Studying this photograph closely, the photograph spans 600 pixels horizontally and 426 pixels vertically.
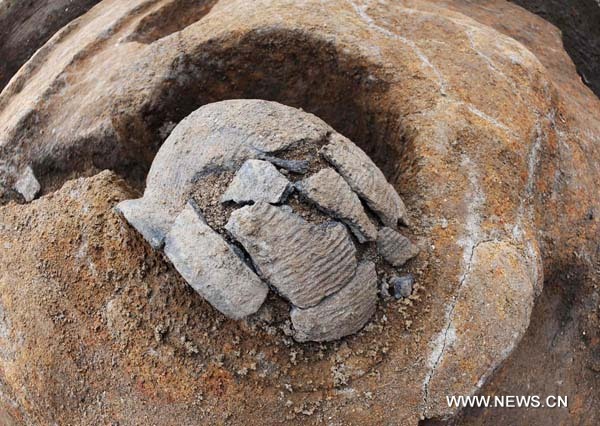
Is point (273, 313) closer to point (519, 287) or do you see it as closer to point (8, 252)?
point (519, 287)

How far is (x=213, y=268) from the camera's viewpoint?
1.76 m

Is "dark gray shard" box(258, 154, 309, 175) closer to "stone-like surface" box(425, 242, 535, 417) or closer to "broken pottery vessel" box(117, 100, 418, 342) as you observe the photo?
"broken pottery vessel" box(117, 100, 418, 342)

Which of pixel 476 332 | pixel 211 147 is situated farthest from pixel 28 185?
pixel 476 332

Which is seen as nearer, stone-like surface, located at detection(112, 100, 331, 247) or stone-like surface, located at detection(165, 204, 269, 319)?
stone-like surface, located at detection(165, 204, 269, 319)

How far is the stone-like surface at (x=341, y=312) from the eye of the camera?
1839mm

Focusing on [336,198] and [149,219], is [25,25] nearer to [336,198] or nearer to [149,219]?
[149,219]

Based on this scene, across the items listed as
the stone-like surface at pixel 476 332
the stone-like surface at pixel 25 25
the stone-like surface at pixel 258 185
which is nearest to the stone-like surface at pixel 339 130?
the stone-like surface at pixel 476 332

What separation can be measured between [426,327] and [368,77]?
3.61ft

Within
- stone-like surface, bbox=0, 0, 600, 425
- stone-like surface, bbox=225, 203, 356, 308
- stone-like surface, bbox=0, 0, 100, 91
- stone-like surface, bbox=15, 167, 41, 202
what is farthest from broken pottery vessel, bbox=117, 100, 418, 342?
stone-like surface, bbox=0, 0, 100, 91

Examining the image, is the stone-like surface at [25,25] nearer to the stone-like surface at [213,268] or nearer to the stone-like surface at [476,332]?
the stone-like surface at [213,268]

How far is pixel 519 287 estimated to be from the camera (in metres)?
2.05

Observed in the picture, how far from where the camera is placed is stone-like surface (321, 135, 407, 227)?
74.3 inches

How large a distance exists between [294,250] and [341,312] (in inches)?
11.0

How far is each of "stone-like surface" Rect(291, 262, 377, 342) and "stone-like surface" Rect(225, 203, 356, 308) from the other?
0.10 feet
